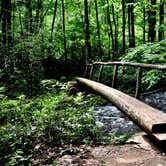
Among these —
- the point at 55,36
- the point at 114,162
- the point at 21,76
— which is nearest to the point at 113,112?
the point at 21,76

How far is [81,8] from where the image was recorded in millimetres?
23812

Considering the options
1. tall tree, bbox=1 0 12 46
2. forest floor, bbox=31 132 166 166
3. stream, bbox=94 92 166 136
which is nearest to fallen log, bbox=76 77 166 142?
forest floor, bbox=31 132 166 166

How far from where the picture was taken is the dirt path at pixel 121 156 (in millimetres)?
3633

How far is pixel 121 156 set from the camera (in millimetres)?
3891

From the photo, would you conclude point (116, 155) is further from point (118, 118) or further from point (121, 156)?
point (118, 118)

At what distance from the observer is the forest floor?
365 centimetres

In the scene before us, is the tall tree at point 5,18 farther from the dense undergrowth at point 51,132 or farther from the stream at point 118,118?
the dense undergrowth at point 51,132

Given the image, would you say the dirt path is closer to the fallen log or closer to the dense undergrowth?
the fallen log

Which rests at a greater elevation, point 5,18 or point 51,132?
point 5,18

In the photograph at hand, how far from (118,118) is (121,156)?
225 inches

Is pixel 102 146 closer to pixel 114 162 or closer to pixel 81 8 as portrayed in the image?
pixel 114 162

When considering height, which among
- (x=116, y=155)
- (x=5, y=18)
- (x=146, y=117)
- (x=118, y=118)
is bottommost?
(x=118, y=118)

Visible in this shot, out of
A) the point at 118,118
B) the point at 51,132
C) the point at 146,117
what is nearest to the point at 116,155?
the point at 146,117

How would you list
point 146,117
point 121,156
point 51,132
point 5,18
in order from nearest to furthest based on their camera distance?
point 121,156, point 146,117, point 51,132, point 5,18
